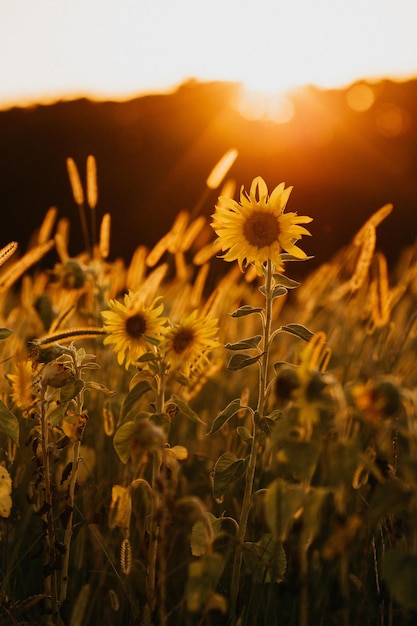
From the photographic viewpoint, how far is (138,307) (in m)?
1.34

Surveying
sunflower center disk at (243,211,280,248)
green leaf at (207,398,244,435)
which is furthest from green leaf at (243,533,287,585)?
sunflower center disk at (243,211,280,248)

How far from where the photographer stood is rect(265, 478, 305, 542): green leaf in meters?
0.86

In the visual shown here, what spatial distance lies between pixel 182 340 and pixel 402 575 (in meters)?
0.63

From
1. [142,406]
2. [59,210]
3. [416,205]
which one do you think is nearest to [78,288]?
[142,406]

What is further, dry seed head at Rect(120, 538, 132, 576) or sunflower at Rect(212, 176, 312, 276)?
sunflower at Rect(212, 176, 312, 276)

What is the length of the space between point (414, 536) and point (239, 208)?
73 cm

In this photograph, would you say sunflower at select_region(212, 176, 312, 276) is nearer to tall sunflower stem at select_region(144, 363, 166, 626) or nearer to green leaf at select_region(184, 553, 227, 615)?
tall sunflower stem at select_region(144, 363, 166, 626)

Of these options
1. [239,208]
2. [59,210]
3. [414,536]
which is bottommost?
[414,536]

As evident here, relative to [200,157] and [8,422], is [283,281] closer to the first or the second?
[8,422]

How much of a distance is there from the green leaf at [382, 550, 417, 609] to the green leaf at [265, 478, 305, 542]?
133 mm

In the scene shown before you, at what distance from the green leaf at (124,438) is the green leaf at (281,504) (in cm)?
31

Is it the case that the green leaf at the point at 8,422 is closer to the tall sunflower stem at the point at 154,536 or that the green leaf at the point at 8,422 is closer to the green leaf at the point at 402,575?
the tall sunflower stem at the point at 154,536

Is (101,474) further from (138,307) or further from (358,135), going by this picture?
(358,135)

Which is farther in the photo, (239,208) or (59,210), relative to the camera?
(59,210)
